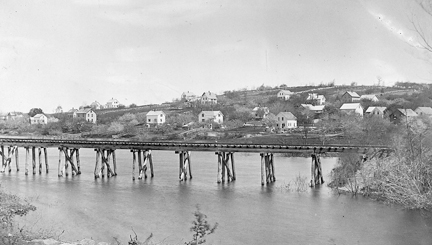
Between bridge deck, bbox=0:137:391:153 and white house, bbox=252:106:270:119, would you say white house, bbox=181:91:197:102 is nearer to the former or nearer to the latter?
white house, bbox=252:106:270:119

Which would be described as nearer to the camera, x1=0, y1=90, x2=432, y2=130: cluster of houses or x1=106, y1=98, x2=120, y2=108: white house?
x1=0, y1=90, x2=432, y2=130: cluster of houses

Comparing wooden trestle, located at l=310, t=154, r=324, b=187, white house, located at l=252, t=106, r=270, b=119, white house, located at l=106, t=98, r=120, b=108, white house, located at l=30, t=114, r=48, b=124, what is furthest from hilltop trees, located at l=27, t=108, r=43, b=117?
wooden trestle, located at l=310, t=154, r=324, b=187

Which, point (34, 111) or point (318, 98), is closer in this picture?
point (318, 98)

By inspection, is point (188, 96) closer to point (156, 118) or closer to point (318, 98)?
point (156, 118)

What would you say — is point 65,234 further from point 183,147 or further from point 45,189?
point 183,147

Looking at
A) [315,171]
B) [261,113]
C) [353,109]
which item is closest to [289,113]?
[261,113]

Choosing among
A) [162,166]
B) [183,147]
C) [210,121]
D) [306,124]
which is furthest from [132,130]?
[183,147]
